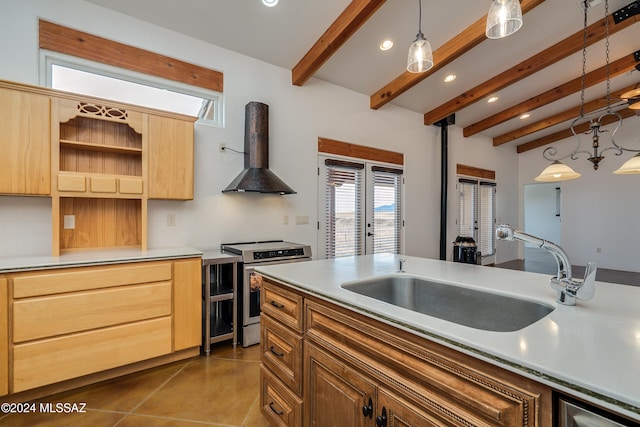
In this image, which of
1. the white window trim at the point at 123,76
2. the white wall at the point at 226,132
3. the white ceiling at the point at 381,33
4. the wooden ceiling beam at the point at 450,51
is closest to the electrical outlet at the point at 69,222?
the white wall at the point at 226,132

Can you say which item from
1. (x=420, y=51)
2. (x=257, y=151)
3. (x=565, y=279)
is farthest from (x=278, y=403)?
(x=257, y=151)

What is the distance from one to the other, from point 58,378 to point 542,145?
32.2 ft

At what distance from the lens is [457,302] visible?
1440mm

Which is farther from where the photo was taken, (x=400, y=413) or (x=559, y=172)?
(x=559, y=172)

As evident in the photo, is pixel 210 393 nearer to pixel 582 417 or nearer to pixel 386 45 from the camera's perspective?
pixel 582 417

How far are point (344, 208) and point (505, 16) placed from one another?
10.2ft

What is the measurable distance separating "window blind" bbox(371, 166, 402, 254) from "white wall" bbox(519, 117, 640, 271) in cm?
515

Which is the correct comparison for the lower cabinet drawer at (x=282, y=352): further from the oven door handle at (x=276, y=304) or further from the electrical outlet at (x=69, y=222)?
the electrical outlet at (x=69, y=222)

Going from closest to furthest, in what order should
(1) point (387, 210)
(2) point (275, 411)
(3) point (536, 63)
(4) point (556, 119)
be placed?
1. (2) point (275, 411)
2. (3) point (536, 63)
3. (1) point (387, 210)
4. (4) point (556, 119)

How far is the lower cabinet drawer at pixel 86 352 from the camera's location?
191 centimetres

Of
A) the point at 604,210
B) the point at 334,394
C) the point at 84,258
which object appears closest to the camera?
the point at 334,394

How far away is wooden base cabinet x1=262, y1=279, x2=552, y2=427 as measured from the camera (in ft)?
2.31

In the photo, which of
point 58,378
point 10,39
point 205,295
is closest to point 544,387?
point 205,295

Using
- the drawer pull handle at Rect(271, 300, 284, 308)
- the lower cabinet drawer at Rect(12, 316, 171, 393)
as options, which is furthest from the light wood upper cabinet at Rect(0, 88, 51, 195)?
the drawer pull handle at Rect(271, 300, 284, 308)
